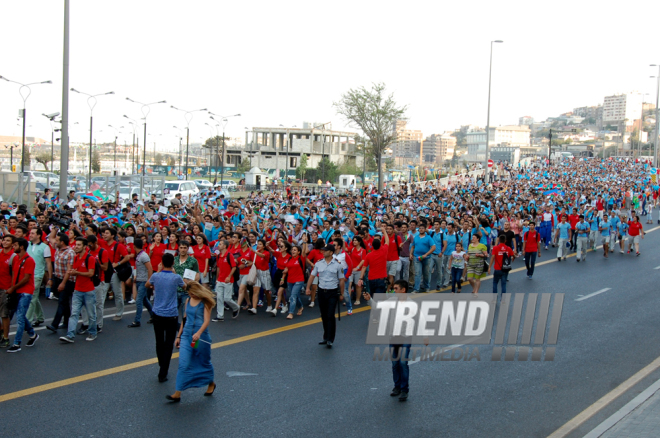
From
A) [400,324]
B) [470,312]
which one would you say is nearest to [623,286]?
[470,312]

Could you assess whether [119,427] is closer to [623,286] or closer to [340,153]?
[623,286]

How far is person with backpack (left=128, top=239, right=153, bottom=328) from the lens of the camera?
412 inches

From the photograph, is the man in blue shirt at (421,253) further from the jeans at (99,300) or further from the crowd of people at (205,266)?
the jeans at (99,300)

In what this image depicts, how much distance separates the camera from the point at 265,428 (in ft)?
20.9

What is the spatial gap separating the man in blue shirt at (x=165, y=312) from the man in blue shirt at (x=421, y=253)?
7374 mm

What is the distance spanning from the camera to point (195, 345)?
7.00 metres

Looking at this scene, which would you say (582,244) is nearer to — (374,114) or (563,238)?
(563,238)

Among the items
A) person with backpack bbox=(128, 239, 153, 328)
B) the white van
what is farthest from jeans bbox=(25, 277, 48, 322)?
the white van

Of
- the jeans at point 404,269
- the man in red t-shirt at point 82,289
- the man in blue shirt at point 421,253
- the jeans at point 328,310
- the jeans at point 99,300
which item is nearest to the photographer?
the man in red t-shirt at point 82,289

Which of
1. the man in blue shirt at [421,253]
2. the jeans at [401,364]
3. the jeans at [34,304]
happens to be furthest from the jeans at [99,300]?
the man in blue shirt at [421,253]

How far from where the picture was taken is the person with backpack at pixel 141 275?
34.3 feet

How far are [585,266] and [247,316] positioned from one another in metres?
11.7

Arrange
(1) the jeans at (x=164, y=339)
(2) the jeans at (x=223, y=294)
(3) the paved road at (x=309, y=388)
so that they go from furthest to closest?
(2) the jeans at (x=223, y=294) < (1) the jeans at (x=164, y=339) < (3) the paved road at (x=309, y=388)

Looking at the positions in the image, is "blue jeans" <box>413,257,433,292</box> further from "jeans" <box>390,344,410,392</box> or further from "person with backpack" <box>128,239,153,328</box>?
"jeans" <box>390,344,410,392</box>
